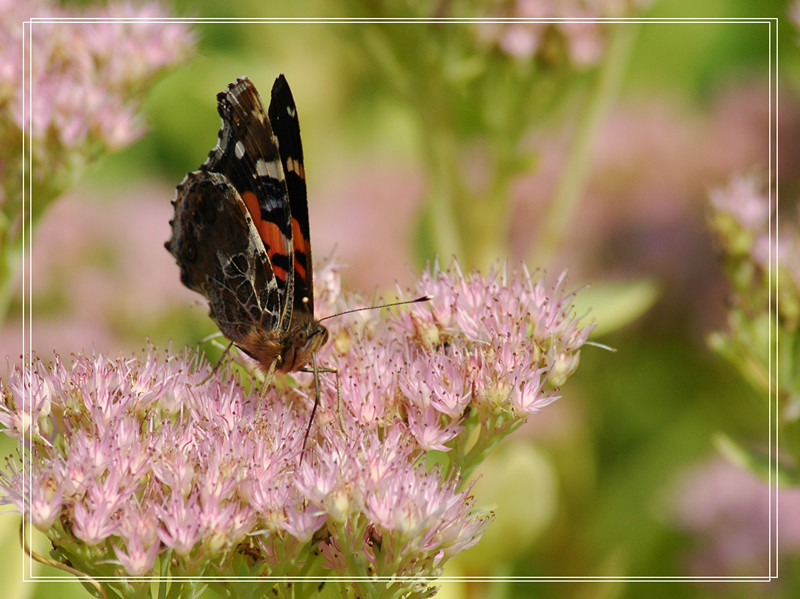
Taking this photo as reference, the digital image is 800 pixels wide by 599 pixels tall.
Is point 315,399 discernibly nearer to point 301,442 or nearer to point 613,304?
point 301,442

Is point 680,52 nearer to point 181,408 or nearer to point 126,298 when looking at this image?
point 126,298

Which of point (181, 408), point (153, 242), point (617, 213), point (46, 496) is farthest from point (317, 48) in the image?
point (46, 496)

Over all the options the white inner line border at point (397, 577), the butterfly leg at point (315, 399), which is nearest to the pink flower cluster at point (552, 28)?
the white inner line border at point (397, 577)

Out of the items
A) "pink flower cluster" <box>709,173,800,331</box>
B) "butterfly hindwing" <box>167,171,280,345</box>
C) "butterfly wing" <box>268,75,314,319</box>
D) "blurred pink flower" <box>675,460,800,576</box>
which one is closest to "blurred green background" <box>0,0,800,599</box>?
"blurred pink flower" <box>675,460,800,576</box>

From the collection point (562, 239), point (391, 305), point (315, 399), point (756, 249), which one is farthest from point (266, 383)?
point (562, 239)

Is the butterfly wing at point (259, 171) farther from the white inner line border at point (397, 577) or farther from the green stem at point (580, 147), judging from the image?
the green stem at point (580, 147)

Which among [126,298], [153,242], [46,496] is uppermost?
[153,242]

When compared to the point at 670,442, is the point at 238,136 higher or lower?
higher
